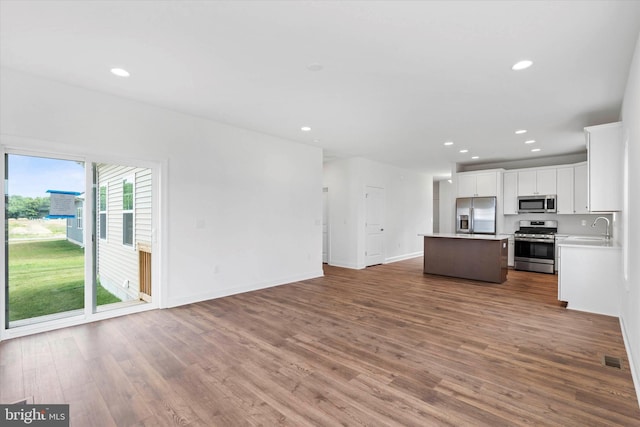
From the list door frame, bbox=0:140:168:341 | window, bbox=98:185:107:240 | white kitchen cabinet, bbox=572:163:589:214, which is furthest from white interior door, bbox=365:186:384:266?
window, bbox=98:185:107:240

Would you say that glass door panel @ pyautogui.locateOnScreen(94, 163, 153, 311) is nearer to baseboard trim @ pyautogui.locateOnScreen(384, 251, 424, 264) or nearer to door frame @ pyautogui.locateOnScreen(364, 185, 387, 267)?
door frame @ pyautogui.locateOnScreen(364, 185, 387, 267)

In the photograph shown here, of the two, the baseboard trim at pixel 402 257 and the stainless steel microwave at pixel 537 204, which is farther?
the baseboard trim at pixel 402 257

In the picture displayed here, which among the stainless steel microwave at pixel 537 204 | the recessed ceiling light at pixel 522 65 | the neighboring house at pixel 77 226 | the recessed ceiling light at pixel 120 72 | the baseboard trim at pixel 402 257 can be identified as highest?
the recessed ceiling light at pixel 120 72

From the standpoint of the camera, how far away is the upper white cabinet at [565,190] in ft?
22.5

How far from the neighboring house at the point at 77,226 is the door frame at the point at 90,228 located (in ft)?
0.16

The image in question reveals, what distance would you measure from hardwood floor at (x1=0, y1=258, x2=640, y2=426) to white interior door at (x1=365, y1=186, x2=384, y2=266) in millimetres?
3531

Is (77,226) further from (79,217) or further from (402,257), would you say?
(402,257)

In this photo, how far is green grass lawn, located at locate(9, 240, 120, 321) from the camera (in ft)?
11.2

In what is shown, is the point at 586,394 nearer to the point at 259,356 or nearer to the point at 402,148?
the point at 259,356

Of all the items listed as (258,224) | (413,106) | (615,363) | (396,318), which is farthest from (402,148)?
(615,363)

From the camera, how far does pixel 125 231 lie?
4.51m

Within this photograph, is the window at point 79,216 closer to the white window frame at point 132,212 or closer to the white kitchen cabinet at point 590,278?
the white window frame at point 132,212

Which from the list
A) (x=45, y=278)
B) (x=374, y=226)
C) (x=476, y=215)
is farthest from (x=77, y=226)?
(x=476, y=215)

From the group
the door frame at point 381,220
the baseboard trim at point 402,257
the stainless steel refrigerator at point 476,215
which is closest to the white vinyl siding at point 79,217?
the door frame at point 381,220
